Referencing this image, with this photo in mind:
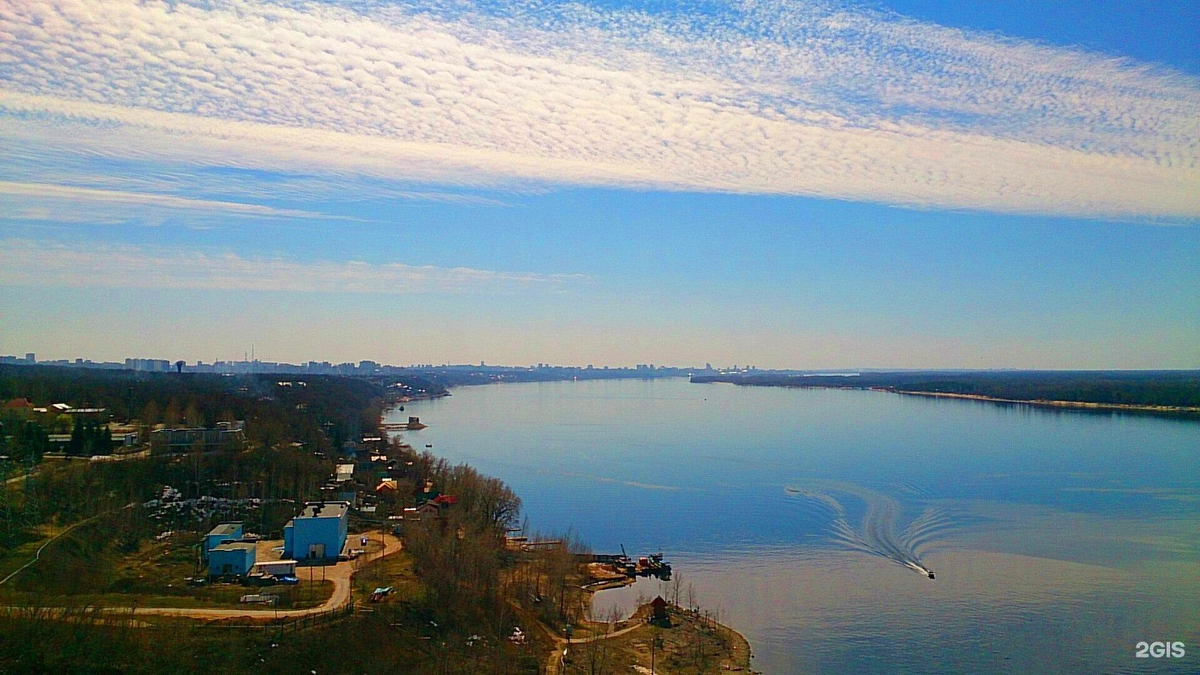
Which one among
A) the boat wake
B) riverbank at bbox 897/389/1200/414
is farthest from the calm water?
riverbank at bbox 897/389/1200/414

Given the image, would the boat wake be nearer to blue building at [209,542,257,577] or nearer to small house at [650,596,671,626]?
small house at [650,596,671,626]

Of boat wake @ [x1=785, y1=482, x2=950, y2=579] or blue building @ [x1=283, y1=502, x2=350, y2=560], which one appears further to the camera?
boat wake @ [x1=785, y1=482, x2=950, y2=579]

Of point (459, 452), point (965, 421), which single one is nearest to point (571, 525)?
point (459, 452)

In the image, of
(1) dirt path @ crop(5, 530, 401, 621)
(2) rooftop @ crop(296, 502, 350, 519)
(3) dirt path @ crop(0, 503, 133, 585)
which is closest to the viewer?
(1) dirt path @ crop(5, 530, 401, 621)

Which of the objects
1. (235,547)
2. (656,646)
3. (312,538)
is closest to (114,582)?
(235,547)

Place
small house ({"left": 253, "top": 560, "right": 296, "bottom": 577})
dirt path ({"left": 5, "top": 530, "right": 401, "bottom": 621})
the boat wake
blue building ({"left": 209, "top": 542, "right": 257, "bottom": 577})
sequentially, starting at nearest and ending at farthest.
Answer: dirt path ({"left": 5, "top": 530, "right": 401, "bottom": 621})
blue building ({"left": 209, "top": 542, "right": 257, "bottom": 577})
small house ({"left": 253, "top": 560, "right": 296, "bottom": 577})
the boat wake

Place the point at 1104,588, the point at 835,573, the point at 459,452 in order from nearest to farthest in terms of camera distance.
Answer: the point at 1104,588 → the point at 835,573 → the point at 459,452

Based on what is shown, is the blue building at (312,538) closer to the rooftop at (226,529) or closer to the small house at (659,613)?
the rooftop at (226,529)

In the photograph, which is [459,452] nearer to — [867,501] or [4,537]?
[867,501]
